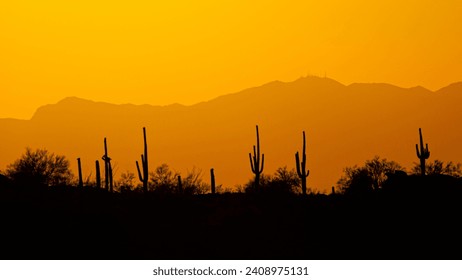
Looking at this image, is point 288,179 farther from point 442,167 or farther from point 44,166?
point 44,166

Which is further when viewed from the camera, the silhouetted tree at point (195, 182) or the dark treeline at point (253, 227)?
the silhouetted tree at point (195, 182)

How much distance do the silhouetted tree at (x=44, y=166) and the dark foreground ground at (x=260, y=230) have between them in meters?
35.9

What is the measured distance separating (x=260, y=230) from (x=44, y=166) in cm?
5030

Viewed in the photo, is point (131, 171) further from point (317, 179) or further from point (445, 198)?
point (445, 198)

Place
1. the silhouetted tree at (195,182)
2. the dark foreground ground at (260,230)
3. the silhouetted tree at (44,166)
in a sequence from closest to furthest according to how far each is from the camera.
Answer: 1. the dark foreground ground at (260,230)
2. the silhouetted tree at (44,166)
3. the silhouetted tree at (195,182)

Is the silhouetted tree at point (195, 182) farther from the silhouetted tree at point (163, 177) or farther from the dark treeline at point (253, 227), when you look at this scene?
the dark treeline at point (253, 227)

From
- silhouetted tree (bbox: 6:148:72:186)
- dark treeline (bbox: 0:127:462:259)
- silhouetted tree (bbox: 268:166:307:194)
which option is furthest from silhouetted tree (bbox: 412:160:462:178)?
dark treeline (bbox: 0:127:462:259)

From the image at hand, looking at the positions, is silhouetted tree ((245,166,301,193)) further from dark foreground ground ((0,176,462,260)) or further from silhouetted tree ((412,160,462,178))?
dark foreground ground ((0,176,462,260))

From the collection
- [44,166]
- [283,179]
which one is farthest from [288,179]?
[44,166]

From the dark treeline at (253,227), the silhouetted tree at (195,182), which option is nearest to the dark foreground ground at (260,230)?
the dark treeline at (253,227)

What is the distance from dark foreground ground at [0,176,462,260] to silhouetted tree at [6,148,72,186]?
3593cm

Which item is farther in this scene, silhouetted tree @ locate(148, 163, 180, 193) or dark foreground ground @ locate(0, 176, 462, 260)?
silhouetted tree @ locate(148, 163, 180, 193)

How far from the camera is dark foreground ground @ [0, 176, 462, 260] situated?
28953mm

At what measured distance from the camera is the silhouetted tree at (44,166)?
79500 mm
